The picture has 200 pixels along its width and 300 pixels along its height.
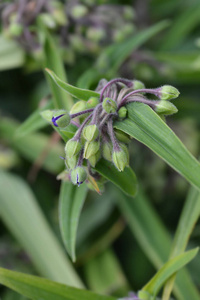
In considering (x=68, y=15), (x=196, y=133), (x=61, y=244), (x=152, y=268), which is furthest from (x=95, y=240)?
(x=68, y=15)

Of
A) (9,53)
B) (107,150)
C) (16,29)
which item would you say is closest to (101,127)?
(107,150)

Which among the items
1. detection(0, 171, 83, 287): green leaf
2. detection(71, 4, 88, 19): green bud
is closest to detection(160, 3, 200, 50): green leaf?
detection(71, 4, 88, 19): green bud

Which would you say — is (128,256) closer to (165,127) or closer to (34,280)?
(34,280)

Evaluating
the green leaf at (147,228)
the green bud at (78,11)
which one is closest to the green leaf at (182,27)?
the green bud at (78,11)

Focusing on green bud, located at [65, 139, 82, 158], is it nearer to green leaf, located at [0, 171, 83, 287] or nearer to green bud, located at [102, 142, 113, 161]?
green bud, located at [102, 142, 113, 161]

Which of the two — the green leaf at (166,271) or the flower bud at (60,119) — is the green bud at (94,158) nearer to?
the flower bud at (60,119)
